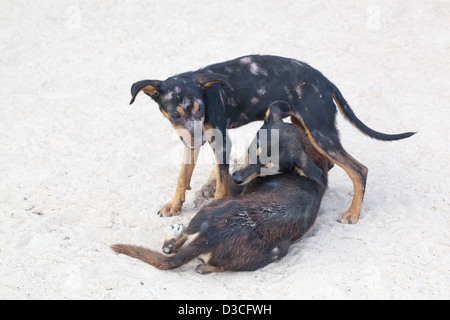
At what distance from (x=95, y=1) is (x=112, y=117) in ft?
15.6

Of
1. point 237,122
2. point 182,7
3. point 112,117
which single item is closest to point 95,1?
point 182,7

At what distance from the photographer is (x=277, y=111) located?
642 cm

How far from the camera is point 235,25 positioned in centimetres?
1220

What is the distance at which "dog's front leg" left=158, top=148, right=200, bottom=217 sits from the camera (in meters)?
6.83

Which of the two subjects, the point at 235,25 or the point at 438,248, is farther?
the point at 235,25

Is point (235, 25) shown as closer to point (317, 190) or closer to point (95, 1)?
point (95, 1)

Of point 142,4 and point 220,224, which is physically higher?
point 142,4

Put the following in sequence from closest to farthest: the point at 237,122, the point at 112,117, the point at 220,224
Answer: the point at 220,224
the point at 237,122
the point at 112,117

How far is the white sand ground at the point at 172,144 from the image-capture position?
527cm

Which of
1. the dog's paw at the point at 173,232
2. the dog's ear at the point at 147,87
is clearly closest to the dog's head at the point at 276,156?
the dog's paw at the point at 173,232

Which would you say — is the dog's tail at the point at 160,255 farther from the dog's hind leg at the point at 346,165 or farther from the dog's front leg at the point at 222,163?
the dog's hind leg at the point at 346,165

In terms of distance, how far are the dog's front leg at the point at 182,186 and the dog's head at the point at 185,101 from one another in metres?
0.70

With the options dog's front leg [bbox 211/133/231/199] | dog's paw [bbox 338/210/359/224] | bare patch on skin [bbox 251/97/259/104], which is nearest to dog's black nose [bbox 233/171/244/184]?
dog's front leg [bbox 211/133/231/199]

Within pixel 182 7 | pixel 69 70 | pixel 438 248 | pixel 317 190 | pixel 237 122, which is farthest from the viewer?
pixel 182 7
